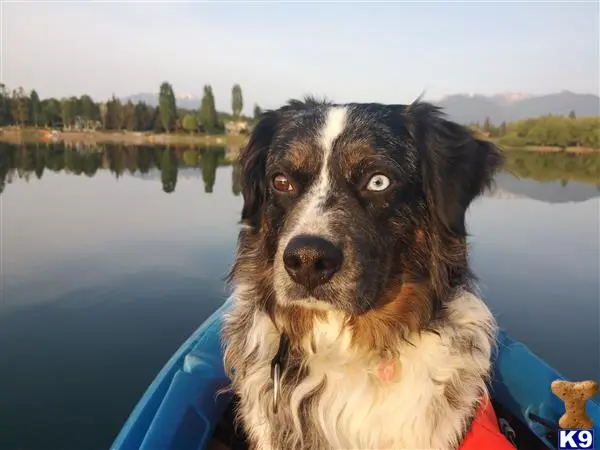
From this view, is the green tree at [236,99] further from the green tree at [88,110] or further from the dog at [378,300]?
the dog at [378,300]

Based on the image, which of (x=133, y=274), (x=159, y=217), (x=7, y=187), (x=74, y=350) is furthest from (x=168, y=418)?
(x=7, y=187)

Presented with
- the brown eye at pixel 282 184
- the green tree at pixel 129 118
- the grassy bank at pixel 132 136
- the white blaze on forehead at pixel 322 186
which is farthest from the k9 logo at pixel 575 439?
the green tree at pixel 129 118

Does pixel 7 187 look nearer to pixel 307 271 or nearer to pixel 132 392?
pixel 132 392

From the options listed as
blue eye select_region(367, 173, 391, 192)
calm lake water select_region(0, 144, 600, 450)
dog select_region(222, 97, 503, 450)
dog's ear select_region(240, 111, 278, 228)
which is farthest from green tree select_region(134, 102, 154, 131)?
blue eye select_region(367, 173, 391, 192)

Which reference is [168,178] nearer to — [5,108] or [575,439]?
[575,439]

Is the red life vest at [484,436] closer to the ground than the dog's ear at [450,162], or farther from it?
closer to the ground

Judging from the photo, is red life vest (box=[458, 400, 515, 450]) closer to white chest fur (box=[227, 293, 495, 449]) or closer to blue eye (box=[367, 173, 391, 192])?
white chest fur (box=[227, 293, 495, 449])
